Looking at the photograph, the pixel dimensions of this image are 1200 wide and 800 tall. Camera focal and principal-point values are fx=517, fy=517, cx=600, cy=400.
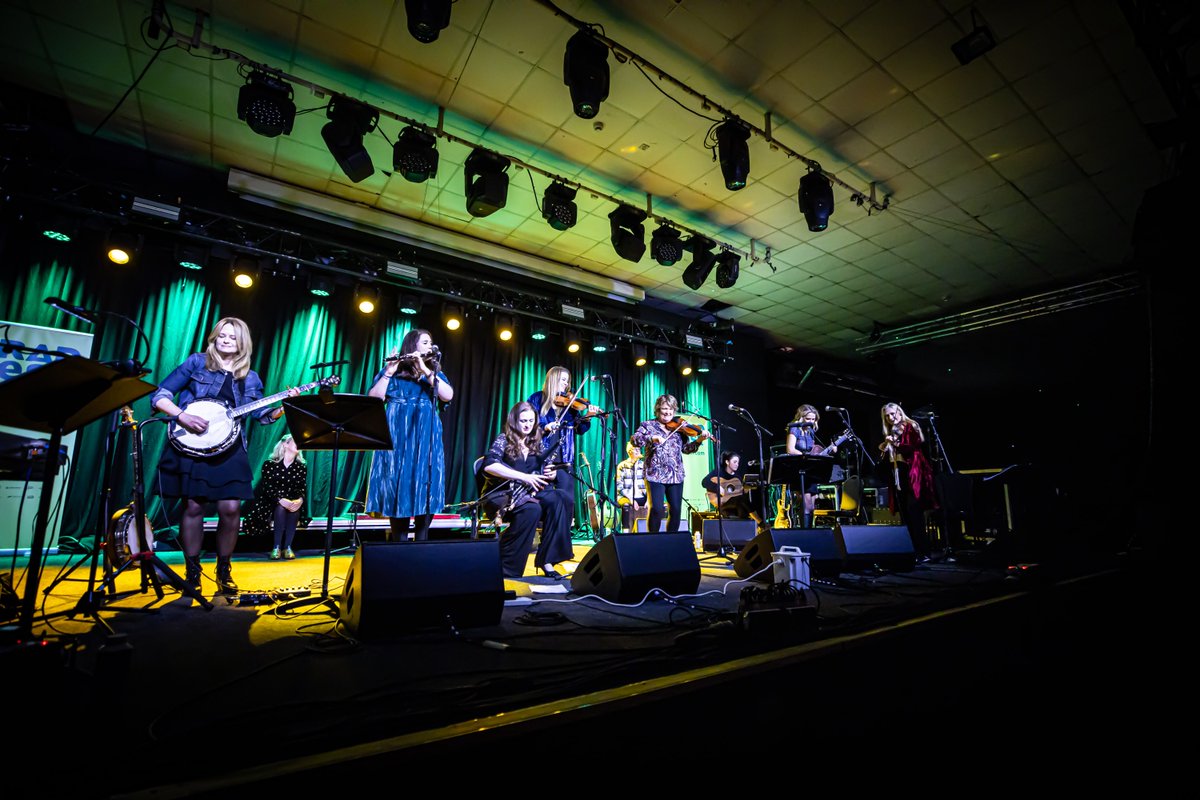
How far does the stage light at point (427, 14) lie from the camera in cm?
346

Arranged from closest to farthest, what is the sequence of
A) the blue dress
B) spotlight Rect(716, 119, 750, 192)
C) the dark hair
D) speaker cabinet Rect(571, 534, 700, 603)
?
speaker cabinet Rect(571, 534, 700, 603) < the blue dress < the dark hair < spotlight Rect(716, 119, 750, 192)

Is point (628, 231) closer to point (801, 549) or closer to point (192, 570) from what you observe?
point (801, 549)

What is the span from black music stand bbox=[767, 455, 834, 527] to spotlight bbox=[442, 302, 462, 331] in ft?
17.7

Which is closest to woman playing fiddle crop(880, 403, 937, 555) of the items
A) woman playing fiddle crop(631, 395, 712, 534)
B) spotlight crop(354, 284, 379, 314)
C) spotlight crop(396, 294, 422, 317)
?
woman playing fiddle crop(631, 395, 712, 534)

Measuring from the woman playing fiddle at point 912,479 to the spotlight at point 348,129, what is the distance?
20.4 ft

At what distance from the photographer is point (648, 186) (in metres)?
6.68

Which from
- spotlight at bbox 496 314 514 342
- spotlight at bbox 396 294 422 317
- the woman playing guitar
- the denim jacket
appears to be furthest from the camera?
spotlight at bbox 496 314 514 342

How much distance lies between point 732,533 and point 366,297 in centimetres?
599

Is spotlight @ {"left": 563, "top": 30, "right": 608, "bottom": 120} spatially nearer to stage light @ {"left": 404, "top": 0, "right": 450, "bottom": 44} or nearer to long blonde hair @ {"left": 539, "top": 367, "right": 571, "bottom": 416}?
stage light @ {"left": 404, "top": 0, "right": 450, "bottom": 44}

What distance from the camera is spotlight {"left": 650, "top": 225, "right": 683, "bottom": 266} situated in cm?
700

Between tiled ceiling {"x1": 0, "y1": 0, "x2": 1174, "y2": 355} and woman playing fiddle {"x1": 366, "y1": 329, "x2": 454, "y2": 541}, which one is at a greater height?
tiled ceiling {"x1": 0, "y1": 0, "x2": 1174, "y2": 355}

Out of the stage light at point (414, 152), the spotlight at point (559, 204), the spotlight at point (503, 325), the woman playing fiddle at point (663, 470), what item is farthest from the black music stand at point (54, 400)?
the spotlight at point (503, 325)

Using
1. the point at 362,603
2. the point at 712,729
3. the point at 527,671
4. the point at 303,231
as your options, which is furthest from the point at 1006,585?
the point at 303,231

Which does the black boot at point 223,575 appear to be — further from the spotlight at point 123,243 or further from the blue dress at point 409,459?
the spotlight at point 123,243
